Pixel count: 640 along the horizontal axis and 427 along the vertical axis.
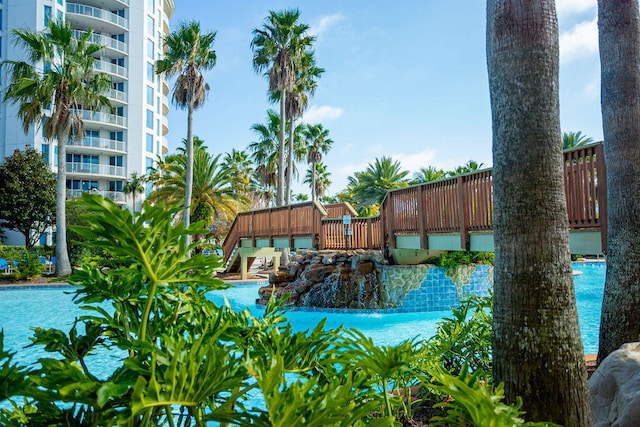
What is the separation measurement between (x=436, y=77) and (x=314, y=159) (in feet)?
76.1

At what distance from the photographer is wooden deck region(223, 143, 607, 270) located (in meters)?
6.65

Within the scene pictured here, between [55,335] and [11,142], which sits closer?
[55,335]

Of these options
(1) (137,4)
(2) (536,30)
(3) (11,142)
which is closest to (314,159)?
(1) (137,4)

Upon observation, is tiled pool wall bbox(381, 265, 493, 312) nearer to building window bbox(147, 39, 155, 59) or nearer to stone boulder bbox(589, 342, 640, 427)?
stone boulder bbox(589, 342, 640, 427)

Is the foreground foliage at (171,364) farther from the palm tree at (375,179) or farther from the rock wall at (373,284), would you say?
the palm tree at (375,179)

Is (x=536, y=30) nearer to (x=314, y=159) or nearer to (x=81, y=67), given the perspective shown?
(x=81, y=67)

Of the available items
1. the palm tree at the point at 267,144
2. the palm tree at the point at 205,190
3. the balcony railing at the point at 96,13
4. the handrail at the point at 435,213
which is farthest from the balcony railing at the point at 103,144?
the handrail at the point at 435,213

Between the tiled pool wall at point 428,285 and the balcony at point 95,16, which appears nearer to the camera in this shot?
the tiled pool wall at point 428,285

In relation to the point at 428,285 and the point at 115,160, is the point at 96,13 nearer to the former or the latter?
the point at 115,160

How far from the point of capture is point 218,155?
28.7 m

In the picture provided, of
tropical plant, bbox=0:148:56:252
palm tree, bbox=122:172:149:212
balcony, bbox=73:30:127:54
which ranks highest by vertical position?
balcony, bbox=73:30:127:54

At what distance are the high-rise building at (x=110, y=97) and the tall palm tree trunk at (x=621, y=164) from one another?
37662 mm

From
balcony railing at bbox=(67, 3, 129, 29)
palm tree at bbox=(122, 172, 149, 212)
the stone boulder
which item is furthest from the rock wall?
balcony railing at bbox=(67, 3, 129, 29)

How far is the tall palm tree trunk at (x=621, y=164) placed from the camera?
14.5 ft
